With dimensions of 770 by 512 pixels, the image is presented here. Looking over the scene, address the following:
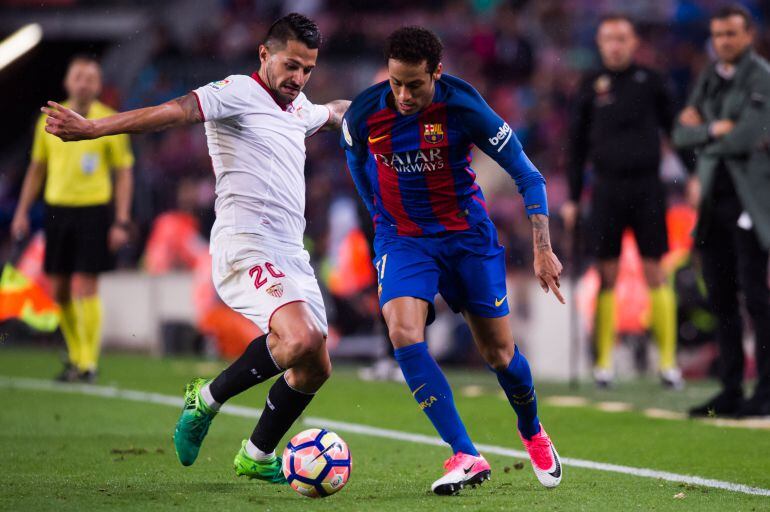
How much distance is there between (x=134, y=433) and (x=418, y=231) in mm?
2576

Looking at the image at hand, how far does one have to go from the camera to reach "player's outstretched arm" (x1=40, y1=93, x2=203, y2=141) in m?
4.74

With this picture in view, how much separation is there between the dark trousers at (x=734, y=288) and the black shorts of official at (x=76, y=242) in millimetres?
4853

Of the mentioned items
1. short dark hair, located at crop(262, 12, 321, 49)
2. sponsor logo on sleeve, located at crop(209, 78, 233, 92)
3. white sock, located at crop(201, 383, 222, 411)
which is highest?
short dark hair, located at crop(262, 12, 321, 49)

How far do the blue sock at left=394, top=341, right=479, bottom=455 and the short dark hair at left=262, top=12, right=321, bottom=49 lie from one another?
4.52 feet

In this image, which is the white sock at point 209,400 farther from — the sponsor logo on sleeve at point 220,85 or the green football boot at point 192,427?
the sponsor logo on sleeve at point 220,85

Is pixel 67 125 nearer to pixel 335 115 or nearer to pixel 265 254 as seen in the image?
pixel 265 254

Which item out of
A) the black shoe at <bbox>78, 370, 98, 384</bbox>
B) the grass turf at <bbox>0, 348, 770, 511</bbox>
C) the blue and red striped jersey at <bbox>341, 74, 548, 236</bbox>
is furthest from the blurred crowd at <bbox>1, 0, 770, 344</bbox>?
the blue and red striped jersey at <bbox>341, 74, 548, 236</bbox>

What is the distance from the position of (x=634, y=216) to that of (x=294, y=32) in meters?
4.75

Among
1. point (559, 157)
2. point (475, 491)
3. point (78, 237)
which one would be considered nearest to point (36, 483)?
point (475, 491)

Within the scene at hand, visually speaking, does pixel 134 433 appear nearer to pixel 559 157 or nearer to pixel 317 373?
pixel 317 373

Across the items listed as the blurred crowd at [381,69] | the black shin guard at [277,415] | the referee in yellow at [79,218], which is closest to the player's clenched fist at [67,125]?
the black shin guard at [277,415]

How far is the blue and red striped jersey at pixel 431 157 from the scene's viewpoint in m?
5.20

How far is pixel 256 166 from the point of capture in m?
5.49

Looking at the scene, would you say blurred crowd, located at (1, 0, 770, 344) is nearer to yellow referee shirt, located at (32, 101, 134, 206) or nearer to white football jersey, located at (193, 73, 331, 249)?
yellow referee shirt, located at (32, 101, 134, 206)
